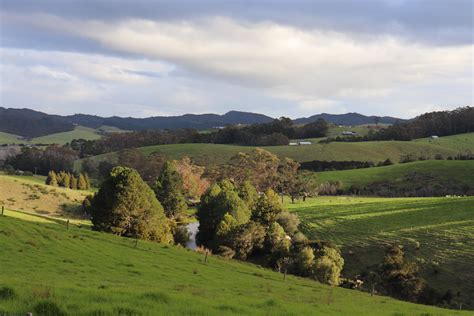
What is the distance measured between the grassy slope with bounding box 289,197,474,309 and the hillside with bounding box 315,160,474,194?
43443 mm

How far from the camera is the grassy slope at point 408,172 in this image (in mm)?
125656

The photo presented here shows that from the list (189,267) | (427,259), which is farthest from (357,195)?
(189,267)

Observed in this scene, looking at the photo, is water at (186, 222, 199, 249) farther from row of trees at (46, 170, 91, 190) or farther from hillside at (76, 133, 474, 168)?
hillside at (76, 133, 474, 168)

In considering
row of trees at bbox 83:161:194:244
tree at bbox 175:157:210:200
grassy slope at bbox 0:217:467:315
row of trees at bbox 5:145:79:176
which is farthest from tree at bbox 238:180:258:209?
row of trees at bbox 5:145:79:176

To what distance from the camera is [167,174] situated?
3292 inches

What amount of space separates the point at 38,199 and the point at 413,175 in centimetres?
A: 9428

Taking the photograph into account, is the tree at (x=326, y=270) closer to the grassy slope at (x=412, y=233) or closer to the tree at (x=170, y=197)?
the grassy slope at (x=412, y=233)

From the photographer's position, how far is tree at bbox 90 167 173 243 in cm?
5478

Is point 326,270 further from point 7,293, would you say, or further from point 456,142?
point 456,142

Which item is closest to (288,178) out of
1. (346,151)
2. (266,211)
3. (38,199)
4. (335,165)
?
(266,211)

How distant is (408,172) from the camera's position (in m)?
134

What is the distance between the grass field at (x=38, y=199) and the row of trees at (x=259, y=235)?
28.5 m

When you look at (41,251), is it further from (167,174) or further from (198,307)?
(167,174)

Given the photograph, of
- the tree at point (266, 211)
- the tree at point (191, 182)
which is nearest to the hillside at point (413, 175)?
the tree at point (191, 182)
